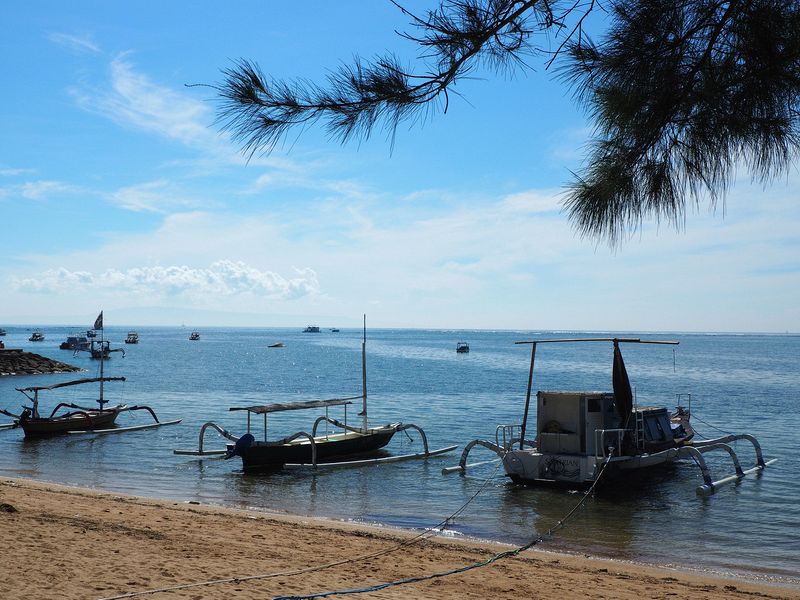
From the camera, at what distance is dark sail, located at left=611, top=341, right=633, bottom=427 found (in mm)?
19906

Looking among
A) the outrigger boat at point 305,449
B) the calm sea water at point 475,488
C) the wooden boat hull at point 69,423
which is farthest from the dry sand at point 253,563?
the wooden boat hull at point 69,423

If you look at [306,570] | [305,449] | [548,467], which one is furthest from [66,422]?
[306,570]

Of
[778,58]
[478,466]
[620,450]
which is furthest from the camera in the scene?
[478,466]

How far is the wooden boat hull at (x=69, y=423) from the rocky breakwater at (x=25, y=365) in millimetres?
44935

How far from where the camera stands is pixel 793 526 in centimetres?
1780

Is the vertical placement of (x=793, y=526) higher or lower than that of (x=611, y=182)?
lower

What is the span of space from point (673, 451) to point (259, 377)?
61.8m

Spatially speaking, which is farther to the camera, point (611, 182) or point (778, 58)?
point (611, 182)

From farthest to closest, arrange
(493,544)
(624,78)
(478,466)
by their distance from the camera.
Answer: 1. (478,466)
2. (493,544)
3. (624,78)

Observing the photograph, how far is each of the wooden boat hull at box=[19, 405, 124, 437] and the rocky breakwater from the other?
44.9 m

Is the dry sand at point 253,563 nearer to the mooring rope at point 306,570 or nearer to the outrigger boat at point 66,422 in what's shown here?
the mooring rope at point 306,570

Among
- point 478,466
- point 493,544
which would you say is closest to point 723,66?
point 493,544

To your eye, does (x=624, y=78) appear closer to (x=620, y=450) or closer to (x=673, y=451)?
(x=620, y=450)

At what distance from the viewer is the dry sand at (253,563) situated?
352 inches
